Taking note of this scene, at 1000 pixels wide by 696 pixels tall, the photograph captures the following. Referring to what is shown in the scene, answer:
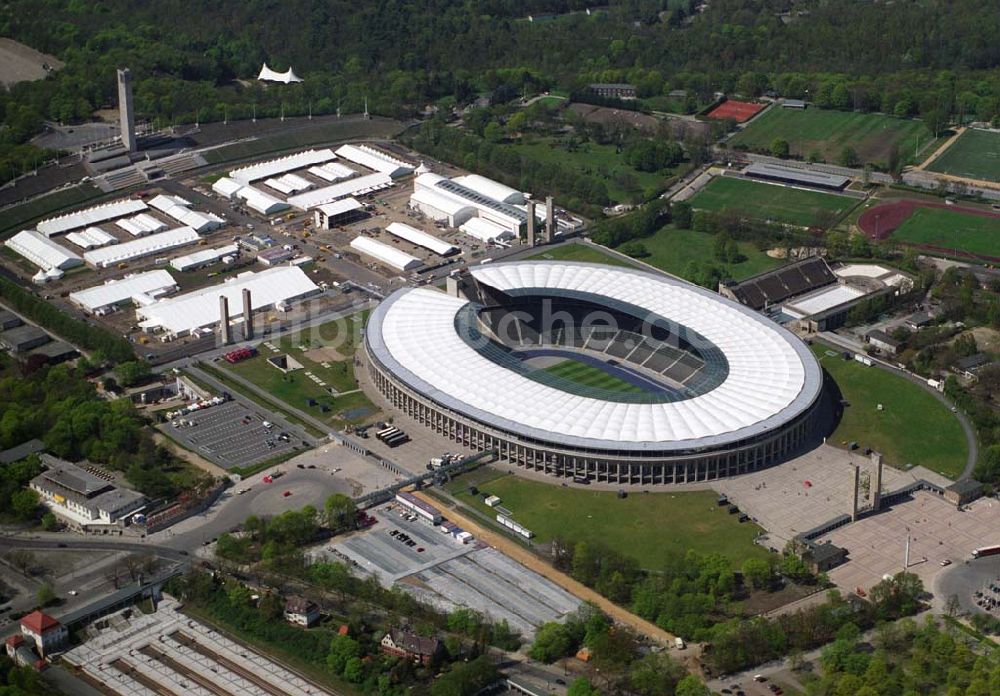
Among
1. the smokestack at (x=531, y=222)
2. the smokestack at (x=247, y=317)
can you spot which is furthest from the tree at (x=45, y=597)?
the smokestack at (x=531, y=222)

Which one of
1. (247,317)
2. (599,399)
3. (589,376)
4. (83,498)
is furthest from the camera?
Answer: (247,317)

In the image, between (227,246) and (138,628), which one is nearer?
(138,628)

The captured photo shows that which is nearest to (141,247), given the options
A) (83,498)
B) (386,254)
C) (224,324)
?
(386,254)

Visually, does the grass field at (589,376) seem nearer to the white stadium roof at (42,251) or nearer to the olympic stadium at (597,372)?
the olympic stadium at (597,372)

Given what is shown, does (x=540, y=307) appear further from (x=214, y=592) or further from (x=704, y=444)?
(x=214, y=592)

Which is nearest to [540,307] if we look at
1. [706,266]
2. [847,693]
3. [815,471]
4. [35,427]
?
[706,266]

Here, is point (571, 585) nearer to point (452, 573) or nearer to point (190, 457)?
point (452, 573)
